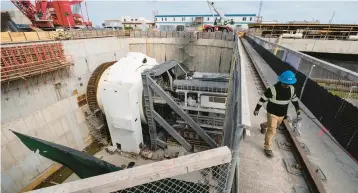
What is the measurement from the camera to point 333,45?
2106 cm

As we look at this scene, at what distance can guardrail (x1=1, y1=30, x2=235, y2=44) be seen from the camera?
997 centimetres

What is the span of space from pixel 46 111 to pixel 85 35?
7.73 m

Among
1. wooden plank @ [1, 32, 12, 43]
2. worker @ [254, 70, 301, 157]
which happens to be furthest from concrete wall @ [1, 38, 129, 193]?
worker @ [254, 70, 301, 157]

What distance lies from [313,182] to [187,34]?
22.1m

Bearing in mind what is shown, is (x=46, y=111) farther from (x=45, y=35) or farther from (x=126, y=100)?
(x=126, y=100)

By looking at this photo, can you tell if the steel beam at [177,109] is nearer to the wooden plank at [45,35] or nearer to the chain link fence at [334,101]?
the chain link fence at [334,101]

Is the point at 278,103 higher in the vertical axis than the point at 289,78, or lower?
lower

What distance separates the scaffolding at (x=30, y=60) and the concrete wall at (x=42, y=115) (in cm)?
67

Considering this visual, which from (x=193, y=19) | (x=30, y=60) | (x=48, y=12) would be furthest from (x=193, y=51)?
(x=193, y=19)

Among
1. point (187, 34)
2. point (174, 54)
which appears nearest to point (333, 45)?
point (187, 34)

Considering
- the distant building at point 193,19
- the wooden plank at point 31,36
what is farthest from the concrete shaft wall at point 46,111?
the distant building at point 193,19

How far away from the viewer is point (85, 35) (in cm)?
1490

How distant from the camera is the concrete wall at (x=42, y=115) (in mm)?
8969

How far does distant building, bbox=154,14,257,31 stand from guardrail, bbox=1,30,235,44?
821 inches
